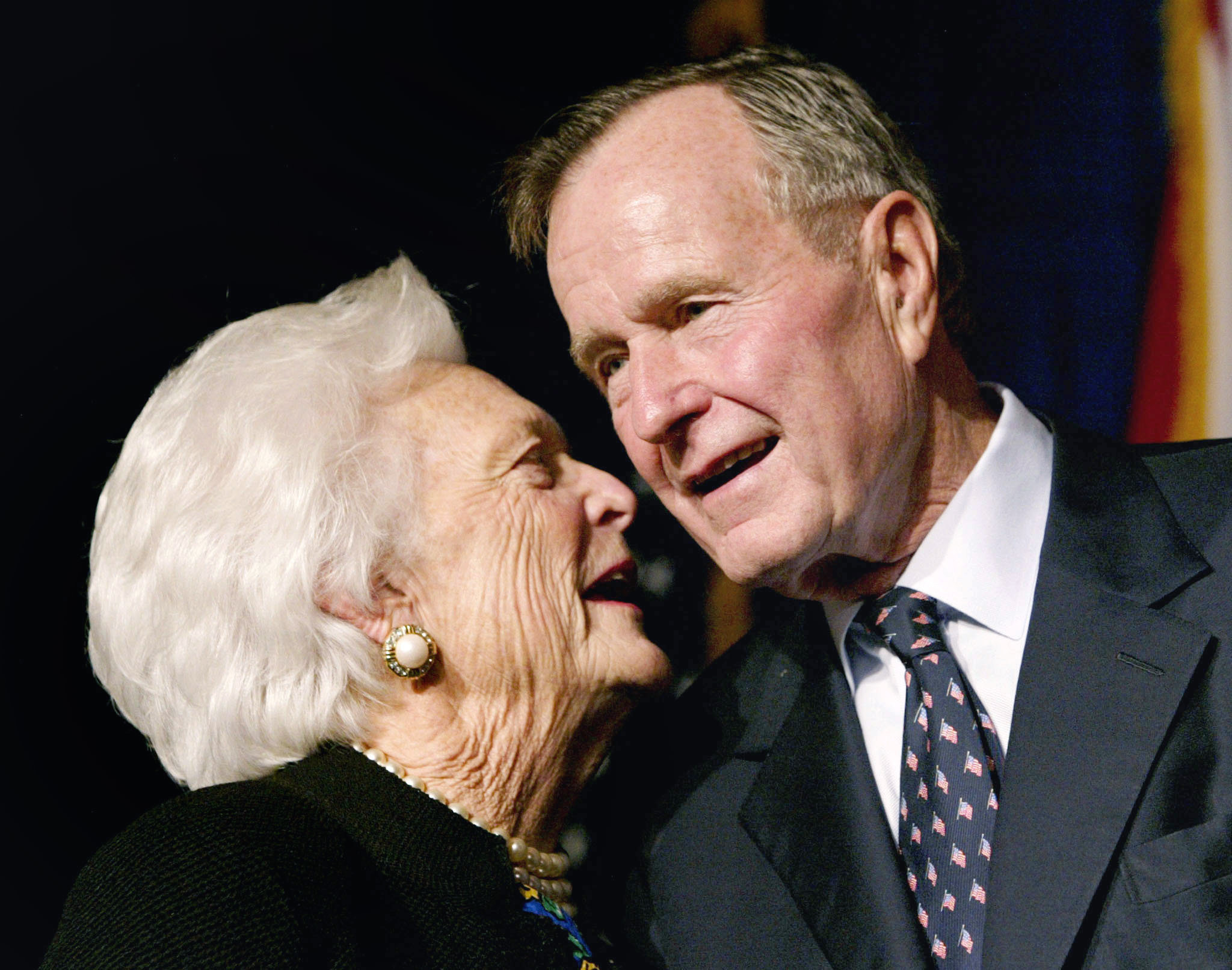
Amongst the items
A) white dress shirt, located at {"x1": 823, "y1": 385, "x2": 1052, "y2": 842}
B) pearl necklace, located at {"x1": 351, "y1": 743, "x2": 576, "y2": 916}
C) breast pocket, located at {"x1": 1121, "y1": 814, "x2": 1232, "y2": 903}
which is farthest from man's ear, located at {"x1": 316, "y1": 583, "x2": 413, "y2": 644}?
breast pocket, located at {"x1": 1121, "y1": 814, "x2": 1232, "y2": 903}

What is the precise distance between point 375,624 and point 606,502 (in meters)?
0.44

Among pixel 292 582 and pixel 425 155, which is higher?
pixel 425 155

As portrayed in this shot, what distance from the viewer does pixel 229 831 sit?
1.30 meters

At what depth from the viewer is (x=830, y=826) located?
159 cm

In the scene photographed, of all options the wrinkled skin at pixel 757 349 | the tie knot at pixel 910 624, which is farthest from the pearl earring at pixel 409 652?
the tie knot at pixel 910 624

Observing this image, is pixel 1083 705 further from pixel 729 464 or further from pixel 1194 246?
pixel 1194 246

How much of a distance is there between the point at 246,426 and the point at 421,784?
0.60 m

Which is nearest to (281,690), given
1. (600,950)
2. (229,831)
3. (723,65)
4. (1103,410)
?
(229,831)

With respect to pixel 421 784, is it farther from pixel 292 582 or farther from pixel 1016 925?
pixel 1016 925

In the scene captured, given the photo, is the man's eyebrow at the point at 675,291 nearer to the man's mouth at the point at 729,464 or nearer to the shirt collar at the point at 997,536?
the man's mouth at the point at 729,464

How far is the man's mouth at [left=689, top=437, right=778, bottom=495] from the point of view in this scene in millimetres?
1581

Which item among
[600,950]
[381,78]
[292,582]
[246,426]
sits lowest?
[600,950]

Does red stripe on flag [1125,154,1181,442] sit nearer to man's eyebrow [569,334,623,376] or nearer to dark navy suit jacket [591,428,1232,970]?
dark navy suit jacket [591,428,1232,970]

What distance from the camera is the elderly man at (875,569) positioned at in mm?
1333
